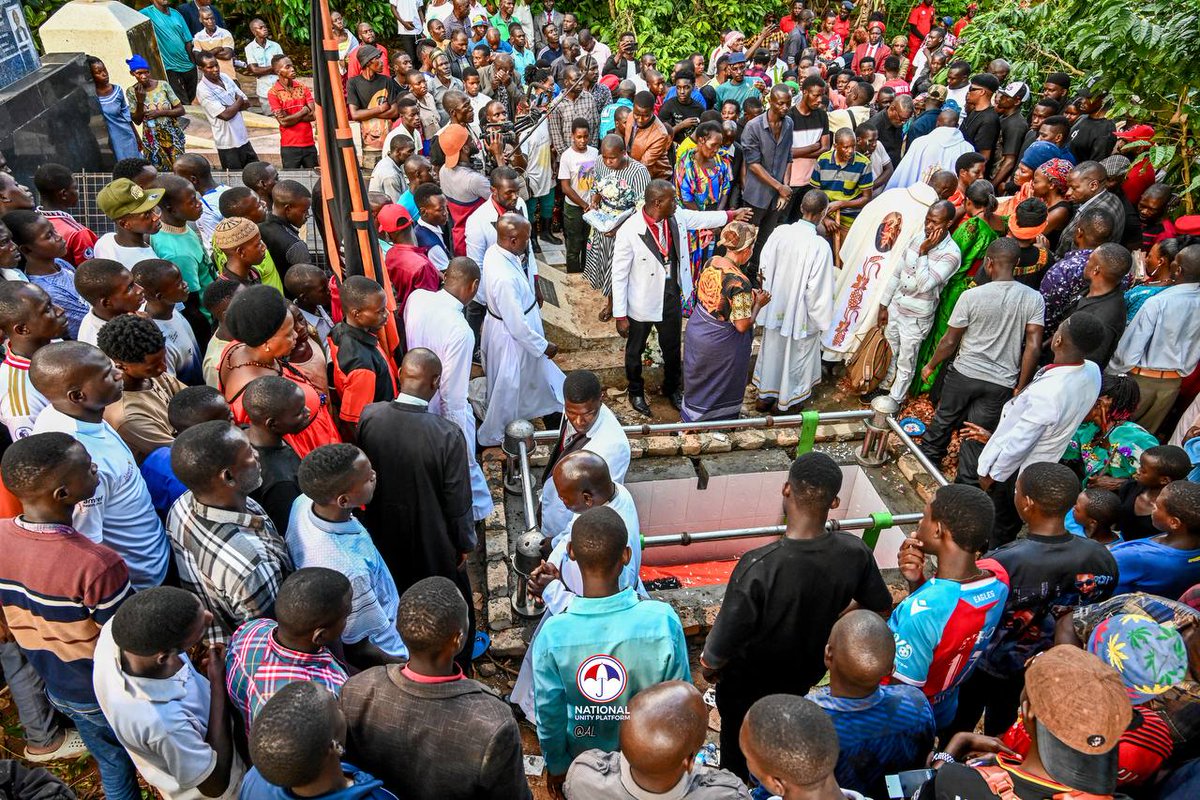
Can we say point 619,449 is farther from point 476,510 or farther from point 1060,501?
point 1060,501

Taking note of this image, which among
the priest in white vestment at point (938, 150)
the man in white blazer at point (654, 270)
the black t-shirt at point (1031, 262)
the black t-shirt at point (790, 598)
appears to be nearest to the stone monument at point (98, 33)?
the man in white blazer at point (654, 270)

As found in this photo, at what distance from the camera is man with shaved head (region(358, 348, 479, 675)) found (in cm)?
388

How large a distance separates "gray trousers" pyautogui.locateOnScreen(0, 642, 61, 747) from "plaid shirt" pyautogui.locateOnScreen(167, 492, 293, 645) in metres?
1.23

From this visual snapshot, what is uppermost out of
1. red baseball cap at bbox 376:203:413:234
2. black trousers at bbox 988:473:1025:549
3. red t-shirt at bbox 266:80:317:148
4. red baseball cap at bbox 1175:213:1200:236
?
red t-shirt at bbox 266:80:317:148

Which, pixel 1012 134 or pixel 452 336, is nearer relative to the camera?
pixel 452 336

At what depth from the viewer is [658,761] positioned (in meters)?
2.19

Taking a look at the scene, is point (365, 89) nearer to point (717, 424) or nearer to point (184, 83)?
point (184, 83)

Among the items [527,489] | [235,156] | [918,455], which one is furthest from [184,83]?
[918,455]

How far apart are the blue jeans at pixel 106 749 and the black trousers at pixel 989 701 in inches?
139

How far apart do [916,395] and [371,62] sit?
22.3 feet

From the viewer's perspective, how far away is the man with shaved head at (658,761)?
2.19 m

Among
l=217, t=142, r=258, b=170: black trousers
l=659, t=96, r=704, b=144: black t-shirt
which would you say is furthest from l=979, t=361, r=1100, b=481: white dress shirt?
l=217, t=142, r=258, b=170: black trousers

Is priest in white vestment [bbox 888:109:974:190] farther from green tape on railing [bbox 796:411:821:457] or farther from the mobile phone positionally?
the mobile phone

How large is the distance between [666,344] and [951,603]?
405 cm
